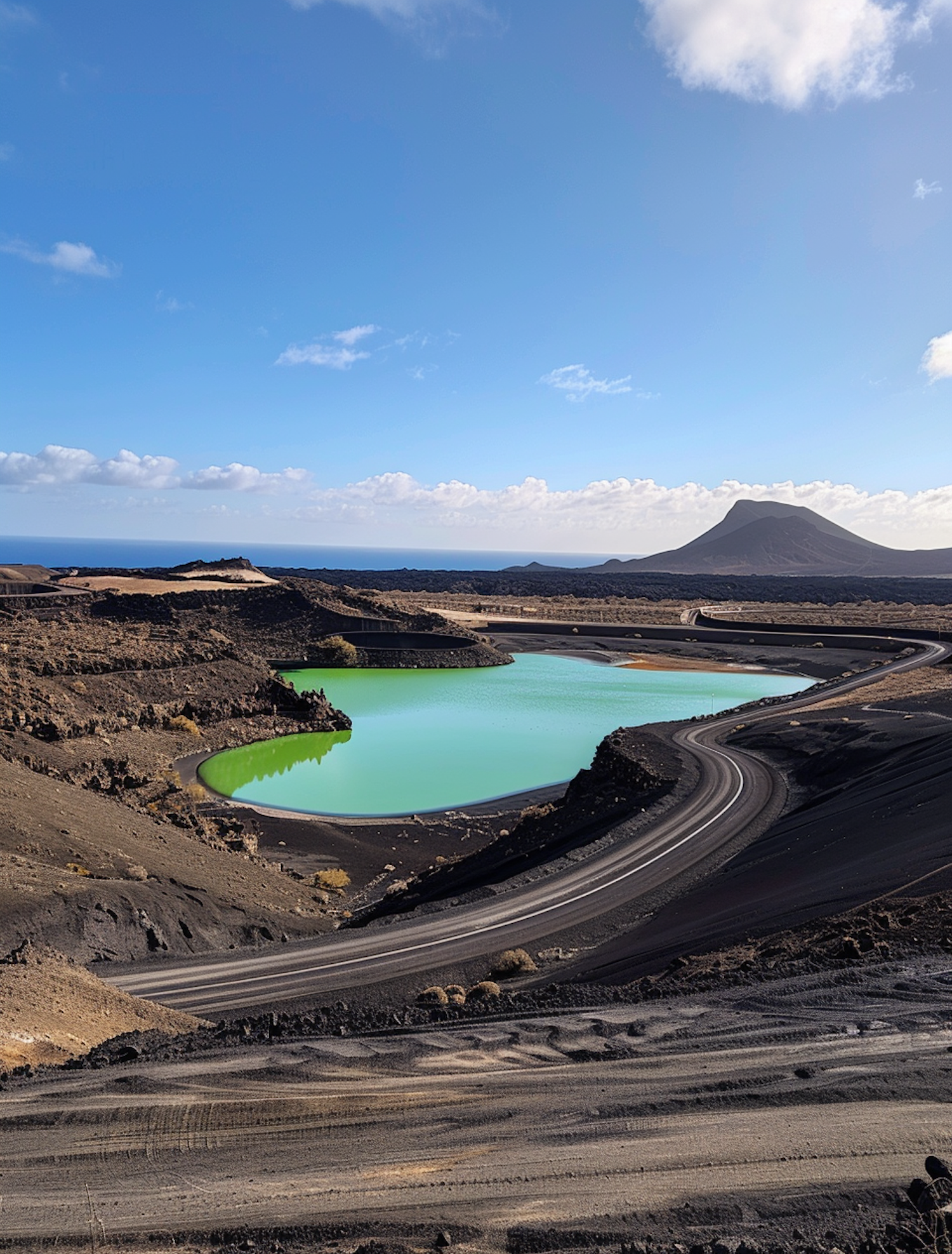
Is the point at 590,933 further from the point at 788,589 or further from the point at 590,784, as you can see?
the point at 788,589

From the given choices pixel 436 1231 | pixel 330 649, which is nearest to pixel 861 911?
pixel 436 1231

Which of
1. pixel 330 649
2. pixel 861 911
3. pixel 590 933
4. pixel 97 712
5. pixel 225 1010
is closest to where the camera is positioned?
pixel 861 911

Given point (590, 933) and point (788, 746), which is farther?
point (788, 746)

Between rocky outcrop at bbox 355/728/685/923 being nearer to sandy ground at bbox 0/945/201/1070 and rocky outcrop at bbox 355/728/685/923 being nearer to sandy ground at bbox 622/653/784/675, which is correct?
sandy ground at bbox 0/945/201/1070

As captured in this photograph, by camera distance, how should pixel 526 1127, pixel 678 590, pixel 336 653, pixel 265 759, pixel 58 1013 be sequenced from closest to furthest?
pixel 526 1127
pixel 58 1013
pixel 265 759
pixel 336 653
pixel 678 590

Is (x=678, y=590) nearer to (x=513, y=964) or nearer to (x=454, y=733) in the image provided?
(x=454, y=733)

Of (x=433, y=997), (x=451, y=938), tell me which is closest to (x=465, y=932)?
(x=451, y=938)
